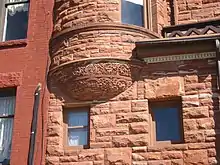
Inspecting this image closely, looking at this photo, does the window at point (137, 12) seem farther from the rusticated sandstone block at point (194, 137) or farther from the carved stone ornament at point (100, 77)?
the rusticated sandstone block at point (194, 137)

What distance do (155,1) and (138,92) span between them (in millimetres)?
2553

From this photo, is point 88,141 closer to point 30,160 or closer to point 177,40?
point 30,160

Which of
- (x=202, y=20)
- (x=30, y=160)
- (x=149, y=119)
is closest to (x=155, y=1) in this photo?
(x=202, y=20)

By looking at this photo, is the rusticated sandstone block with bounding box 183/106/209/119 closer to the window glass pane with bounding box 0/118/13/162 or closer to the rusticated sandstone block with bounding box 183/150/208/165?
the rusticated sandstone block with bounding box 183/150/208/165

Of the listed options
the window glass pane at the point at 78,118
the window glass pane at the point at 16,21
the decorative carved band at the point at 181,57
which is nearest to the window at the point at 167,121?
the decorative carved band at the point at 181,57

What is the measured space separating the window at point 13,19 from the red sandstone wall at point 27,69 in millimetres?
549

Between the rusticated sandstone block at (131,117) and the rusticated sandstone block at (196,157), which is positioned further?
the rusticated sandstone block at (131,117)

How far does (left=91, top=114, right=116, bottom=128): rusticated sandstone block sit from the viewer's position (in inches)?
403

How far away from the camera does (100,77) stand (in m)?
10.4

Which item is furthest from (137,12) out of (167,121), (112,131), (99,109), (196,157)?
(196,157)

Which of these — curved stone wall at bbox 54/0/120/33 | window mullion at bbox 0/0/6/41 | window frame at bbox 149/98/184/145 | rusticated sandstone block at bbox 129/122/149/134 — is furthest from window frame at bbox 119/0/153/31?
window mullion at bbox 0/0/6/41

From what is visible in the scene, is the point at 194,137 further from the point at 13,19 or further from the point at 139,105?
the point at 13,19

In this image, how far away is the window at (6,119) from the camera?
1122cm

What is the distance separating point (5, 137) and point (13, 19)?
138 inches
